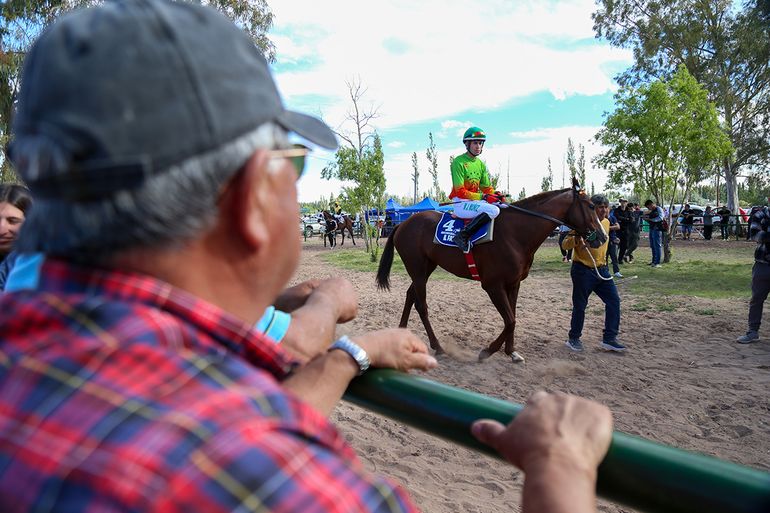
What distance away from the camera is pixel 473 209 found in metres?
6.95

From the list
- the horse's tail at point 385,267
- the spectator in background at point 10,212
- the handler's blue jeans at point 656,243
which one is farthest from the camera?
the handler's blue jeans at point 656,243

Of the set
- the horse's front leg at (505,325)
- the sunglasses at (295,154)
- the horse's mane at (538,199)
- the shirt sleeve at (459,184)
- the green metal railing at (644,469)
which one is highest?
the shirt sleeve at (459,184)

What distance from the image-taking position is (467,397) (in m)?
1.11

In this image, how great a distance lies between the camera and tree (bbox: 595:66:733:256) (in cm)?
1614

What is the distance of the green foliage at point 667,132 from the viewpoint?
16141 millimetres

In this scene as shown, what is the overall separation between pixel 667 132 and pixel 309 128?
17.7 meters

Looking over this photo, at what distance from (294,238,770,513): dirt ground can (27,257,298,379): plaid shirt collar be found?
288 cm

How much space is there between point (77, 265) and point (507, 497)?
3231mm

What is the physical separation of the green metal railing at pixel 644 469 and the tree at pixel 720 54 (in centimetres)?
A: 3202

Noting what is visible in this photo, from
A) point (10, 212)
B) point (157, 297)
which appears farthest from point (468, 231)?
point (157, 297)

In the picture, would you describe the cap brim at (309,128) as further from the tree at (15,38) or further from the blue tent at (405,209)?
the blue tent at (405,209)

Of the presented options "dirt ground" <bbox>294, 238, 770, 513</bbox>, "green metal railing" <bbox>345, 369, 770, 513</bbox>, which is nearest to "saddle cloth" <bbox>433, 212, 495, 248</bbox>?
"dirt ground" <bbox>294, 238, 770, 513</bbox>

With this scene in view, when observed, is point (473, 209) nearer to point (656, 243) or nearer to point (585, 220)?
point (585, 220)

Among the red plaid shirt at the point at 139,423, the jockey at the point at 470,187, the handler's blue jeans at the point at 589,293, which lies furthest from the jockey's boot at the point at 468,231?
the red plaid shirt at the point at 139,423
